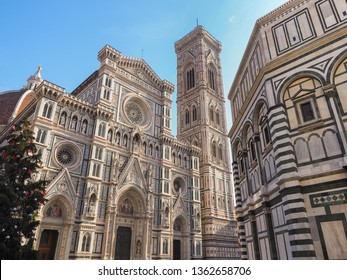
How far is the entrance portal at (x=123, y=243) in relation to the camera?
75.3 feet

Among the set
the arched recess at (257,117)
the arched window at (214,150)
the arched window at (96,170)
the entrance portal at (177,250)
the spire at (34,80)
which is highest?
the spire at (34,80)

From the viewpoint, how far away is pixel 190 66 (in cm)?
4734

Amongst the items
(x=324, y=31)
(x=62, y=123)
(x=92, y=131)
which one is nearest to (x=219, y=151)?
(x=92, y=131)

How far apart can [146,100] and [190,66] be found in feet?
64.7

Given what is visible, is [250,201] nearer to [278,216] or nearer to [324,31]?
[278,216]

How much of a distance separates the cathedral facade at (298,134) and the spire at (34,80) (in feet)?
169

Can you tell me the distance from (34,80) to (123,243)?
45295mm

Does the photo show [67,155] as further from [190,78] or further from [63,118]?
[190,78]

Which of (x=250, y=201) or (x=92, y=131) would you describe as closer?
(x=250, y=201)

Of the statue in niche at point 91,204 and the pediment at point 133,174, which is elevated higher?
the pediment at point 133,174

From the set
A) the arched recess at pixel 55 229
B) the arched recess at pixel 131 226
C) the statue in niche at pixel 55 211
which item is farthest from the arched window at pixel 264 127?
the statue in niche at pixel 55 211

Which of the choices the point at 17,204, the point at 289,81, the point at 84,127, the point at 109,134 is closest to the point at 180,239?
the point at 109,134

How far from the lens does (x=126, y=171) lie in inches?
980

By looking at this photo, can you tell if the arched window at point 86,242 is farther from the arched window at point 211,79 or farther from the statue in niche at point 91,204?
the arched window at point 211,79
